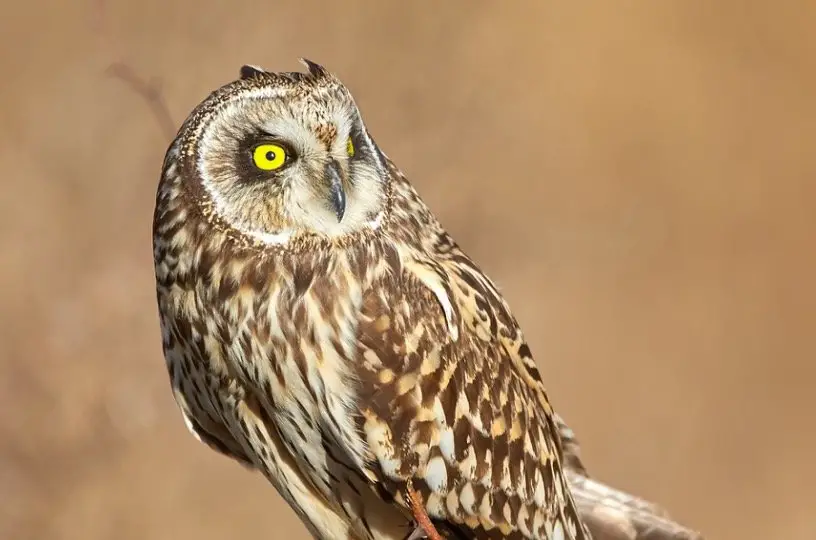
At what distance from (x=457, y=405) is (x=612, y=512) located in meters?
0.65

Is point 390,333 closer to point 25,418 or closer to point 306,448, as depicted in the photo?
point 306,448

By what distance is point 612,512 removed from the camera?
2672 millimetres

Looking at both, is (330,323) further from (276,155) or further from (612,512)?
(612,512)

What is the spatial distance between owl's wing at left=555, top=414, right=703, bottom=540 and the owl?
327 millimetres

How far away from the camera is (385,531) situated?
2.35 meters

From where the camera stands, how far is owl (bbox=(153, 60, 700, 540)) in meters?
2.00

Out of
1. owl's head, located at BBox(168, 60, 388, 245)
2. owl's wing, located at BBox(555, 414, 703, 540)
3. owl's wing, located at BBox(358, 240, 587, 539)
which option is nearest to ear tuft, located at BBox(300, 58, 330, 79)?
owl's head, located at BBox(168, 60, 388, 245)

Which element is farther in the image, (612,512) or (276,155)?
(612,512)

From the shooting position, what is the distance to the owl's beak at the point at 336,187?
77.9 inches

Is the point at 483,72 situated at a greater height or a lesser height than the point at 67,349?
greater

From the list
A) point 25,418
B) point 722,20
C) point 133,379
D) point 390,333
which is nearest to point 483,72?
point 722,20

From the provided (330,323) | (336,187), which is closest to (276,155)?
(336,187)

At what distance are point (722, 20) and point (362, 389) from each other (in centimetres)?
411

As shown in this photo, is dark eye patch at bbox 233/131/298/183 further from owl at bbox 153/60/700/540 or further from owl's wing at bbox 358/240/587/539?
owl's wing at bbox 358/240/587/539
